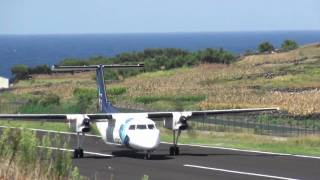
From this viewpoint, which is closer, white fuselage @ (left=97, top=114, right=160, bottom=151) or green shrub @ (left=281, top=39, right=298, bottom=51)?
white fuselage @ (left=97, top=114, right=160, bottom=151)

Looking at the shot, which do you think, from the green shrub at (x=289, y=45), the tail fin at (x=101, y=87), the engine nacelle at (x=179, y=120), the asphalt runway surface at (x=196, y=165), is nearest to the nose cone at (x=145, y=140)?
the asphalt runway surface at (x=196, y=165)

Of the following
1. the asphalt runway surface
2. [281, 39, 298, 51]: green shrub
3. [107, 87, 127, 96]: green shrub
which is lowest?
the asphalt runway surface

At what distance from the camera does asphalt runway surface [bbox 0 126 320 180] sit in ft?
80.1

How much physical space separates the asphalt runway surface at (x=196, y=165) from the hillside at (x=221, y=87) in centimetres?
1323

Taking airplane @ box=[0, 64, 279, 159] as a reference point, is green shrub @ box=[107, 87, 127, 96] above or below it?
above

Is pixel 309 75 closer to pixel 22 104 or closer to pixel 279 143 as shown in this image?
pixel 22 104

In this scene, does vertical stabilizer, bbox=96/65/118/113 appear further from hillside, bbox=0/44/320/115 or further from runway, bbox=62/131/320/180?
hillside, bbox=0/44/320/115

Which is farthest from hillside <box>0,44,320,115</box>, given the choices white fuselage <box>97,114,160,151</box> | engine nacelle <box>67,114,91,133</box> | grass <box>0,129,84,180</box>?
grass <box>0,129,84,180</box>

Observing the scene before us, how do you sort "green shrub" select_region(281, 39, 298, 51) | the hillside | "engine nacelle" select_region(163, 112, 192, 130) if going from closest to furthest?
"engine nacelle" select_region(163, 112, 192, 130)
the hillside
"green shrub" select_region(281, 39, 298, 51)

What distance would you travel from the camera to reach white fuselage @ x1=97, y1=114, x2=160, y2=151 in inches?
1109

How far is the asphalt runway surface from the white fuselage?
0.66 meters

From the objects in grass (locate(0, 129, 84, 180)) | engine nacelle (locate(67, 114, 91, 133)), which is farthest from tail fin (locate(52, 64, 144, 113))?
grass (locate(0, 129, 84, 180))

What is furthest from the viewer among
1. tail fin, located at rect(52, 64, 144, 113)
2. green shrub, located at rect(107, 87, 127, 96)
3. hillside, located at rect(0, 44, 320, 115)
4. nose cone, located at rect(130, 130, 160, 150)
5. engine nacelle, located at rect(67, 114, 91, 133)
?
green shrub, located at rect(107, 87, 127, 96)

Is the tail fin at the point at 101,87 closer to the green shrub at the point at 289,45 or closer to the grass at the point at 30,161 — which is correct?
the grass at the point at 30,161
